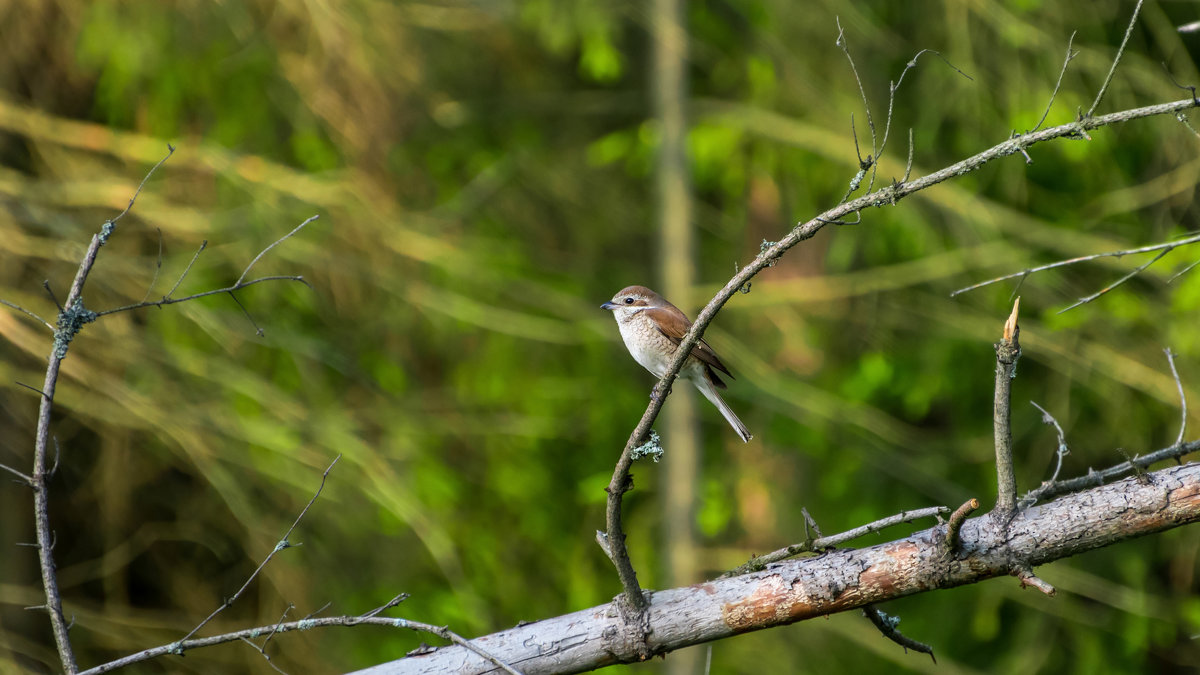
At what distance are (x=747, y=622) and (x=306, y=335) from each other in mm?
5035

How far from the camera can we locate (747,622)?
2887 millimetres

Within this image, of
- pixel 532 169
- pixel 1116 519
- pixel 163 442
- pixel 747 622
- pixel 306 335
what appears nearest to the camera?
pixel 1116 519

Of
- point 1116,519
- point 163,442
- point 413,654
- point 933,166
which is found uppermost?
point 933,166

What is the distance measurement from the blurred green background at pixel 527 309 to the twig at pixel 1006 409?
4066 millimetres

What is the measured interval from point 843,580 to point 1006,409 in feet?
2.05

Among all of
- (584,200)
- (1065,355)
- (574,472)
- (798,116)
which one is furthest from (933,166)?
(574,472)

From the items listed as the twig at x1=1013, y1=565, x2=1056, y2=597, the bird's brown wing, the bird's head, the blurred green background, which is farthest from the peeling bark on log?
the blurred green background

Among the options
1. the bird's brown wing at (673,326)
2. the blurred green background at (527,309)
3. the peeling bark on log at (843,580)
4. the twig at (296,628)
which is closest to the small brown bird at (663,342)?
the bird's brown wing at (673,326)

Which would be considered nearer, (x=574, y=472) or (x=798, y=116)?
(x=798, y=116)

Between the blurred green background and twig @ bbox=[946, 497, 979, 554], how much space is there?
13.6ft

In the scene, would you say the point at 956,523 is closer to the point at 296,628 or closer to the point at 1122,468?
the point at 1122,468

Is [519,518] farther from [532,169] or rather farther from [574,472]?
[532,169]

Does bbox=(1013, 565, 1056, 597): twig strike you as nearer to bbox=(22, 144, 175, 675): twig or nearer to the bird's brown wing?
the bird's brown wing

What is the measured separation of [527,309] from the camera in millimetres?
8000
